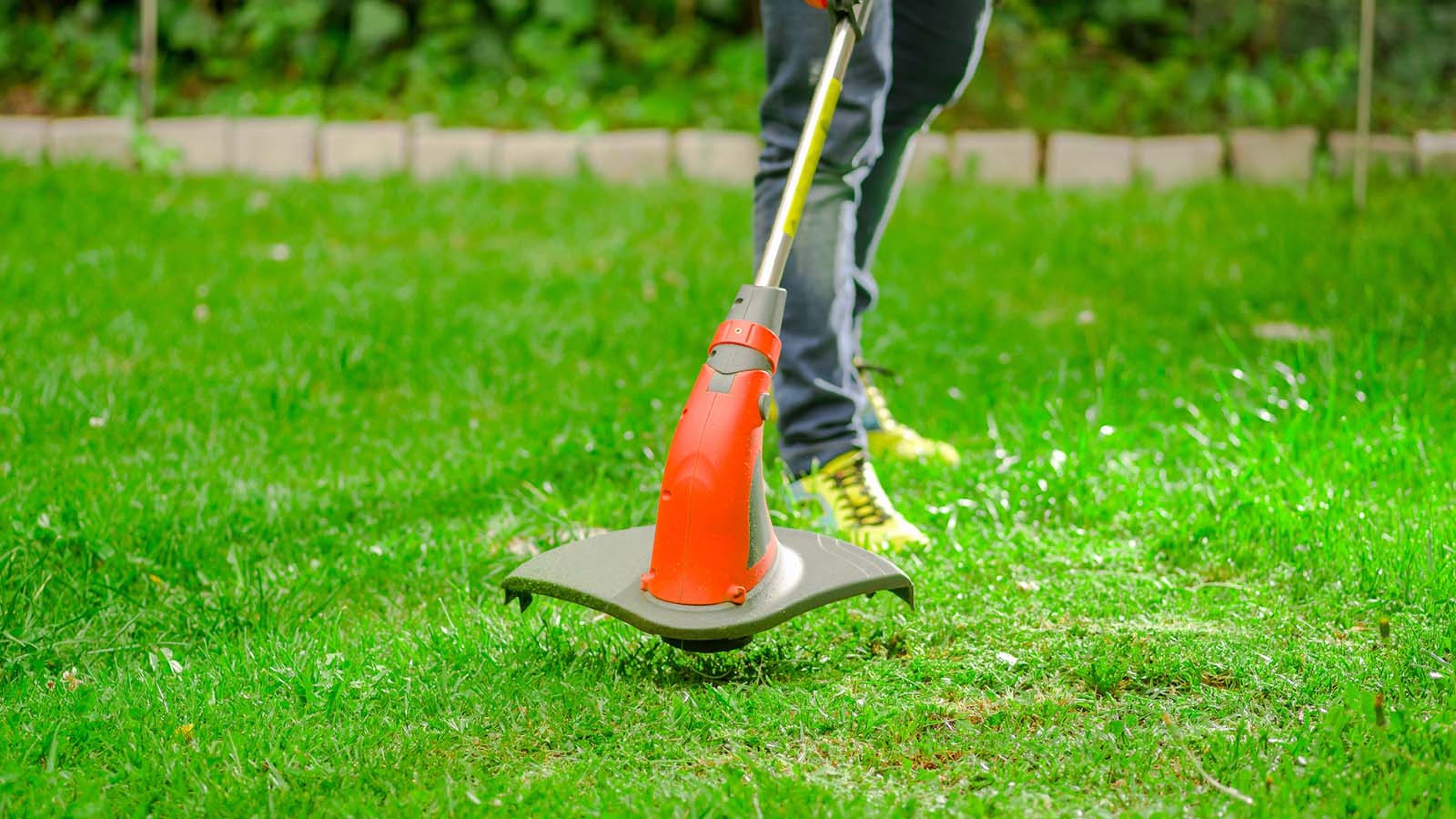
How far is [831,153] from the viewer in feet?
7.25

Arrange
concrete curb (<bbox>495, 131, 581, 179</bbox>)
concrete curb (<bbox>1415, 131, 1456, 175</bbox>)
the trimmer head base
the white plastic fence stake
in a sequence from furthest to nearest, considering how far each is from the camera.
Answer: concrete curb (<bbox>495, 131, 581, 179</bbox>), concrete curb (<bbox>1415, 131, 1456, 175</bbox>), the white plastic fence stake, the trimmer head base

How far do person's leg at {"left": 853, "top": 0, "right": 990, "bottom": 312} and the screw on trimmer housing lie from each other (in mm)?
719

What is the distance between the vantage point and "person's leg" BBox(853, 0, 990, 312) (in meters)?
2.36

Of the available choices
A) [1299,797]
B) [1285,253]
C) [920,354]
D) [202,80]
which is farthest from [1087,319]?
[202,80]

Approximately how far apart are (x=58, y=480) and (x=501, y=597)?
0.85m

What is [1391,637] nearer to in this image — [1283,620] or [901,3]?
[1283,620]

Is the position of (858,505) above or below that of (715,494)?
below

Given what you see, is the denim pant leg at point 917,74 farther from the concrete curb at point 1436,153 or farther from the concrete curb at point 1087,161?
the concrete curb at point 1436,153

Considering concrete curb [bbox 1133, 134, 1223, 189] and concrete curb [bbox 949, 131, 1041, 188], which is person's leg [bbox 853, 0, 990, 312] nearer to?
concrete curb [bbox 949, 131, 1041, 188]

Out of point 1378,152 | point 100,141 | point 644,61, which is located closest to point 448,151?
point 644,61

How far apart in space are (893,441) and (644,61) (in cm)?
369

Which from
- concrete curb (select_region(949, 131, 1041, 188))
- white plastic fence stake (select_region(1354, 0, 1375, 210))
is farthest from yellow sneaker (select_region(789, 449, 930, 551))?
concrete curb (select_region(949, 131, 1041, 188))

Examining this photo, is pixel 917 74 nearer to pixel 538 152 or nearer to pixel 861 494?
pixel 861 494

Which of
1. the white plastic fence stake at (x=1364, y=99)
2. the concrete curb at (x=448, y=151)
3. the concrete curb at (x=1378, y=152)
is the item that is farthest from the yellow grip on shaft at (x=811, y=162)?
the concrete curb at (x=1378, y=152)
